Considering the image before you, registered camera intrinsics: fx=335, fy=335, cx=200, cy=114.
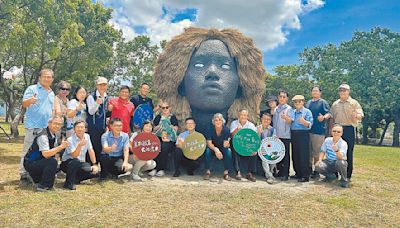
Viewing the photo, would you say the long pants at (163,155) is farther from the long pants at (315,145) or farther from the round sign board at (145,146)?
the long pants at (315,145)

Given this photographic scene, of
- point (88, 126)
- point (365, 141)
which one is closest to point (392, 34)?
point (365, 141)

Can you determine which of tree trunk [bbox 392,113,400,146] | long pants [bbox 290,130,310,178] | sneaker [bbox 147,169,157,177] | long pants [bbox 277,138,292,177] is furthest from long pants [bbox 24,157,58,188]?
tree trunk [bbox 392,113,400,146]

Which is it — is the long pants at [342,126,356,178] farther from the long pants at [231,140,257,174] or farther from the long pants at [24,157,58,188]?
the long pants at [24,157,58,188]

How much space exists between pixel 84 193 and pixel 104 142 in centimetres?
93

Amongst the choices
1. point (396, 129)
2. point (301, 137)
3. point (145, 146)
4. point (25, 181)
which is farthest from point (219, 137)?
point (396, 129)

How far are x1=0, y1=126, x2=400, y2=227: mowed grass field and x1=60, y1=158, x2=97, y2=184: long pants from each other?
0.43ft

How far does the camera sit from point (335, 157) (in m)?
5.40

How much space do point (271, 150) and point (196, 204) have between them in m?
1.96

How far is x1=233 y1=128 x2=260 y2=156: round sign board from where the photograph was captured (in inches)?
216

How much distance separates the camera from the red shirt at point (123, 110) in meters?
5.61

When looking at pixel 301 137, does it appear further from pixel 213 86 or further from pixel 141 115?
pixel 141 115

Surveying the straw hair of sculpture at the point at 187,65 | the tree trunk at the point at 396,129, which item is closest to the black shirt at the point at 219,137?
the straw hair of sculpture at the point at 187,65

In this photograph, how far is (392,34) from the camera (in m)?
A: 23.2

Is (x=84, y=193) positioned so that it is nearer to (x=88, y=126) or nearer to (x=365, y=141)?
(x=88, y=126)
